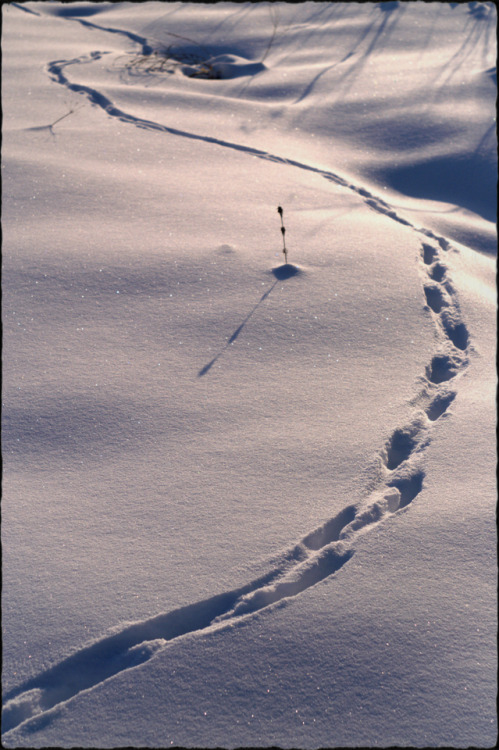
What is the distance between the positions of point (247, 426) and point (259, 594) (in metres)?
0.52

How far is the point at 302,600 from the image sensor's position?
127cm

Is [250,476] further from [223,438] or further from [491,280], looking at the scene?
[491,280]

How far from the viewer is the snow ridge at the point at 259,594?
117 centimetres

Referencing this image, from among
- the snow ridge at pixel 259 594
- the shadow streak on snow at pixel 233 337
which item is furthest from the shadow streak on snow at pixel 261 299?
the snow ridge at pixel 259 594

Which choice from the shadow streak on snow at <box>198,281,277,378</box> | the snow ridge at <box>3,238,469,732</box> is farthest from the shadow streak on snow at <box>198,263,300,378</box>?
the snow ridge at <box>3,238,469,732</box>

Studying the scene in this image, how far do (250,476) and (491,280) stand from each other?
1443 millimetres

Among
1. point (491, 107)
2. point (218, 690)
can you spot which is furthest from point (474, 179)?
point (218, 690)

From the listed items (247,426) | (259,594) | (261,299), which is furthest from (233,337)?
(259,594)

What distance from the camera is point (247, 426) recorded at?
66.1 inches

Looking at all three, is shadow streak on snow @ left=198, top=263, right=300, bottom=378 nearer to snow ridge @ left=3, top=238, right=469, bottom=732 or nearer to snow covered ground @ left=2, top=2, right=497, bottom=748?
snow covered ground @ left=2, top=2, right=497, bottom=748

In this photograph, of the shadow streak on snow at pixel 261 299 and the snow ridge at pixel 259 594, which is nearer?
the snow ridge at pixel 259 594

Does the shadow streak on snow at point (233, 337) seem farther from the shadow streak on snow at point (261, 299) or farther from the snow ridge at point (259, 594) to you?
the snow ridge at point (259, 594)

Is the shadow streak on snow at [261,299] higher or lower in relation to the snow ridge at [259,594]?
higher

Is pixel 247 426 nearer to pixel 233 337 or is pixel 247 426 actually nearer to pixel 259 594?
pixel 233 337
